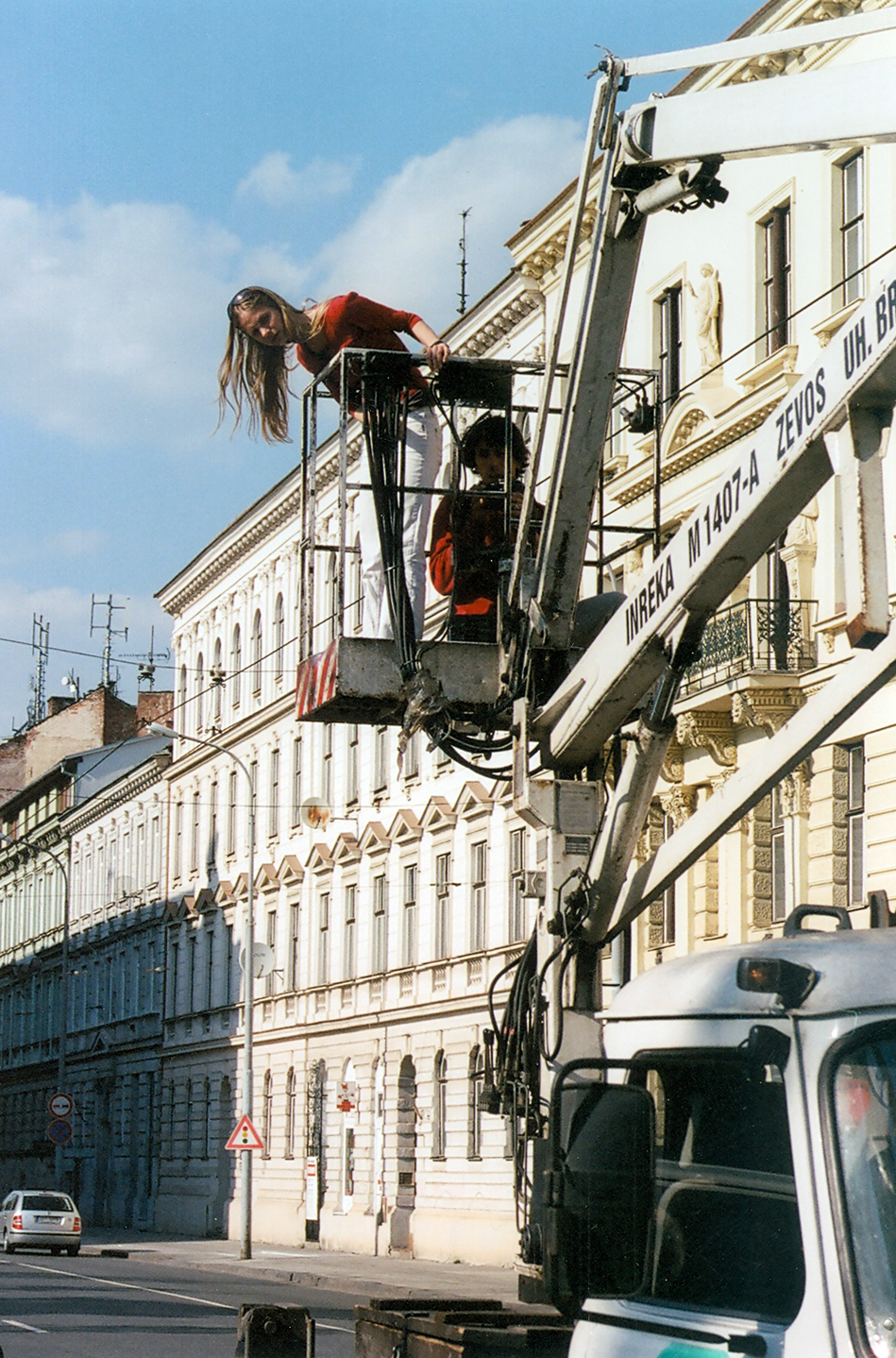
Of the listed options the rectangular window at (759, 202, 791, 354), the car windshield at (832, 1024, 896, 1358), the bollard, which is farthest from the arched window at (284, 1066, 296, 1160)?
the car windshield at (832, 1024, 896, 1358)

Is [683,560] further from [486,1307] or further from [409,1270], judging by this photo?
[409,1270]

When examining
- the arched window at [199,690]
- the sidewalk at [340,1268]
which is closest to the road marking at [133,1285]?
the sidewalk at [340,1268]

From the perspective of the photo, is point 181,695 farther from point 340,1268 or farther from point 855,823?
point 855,823

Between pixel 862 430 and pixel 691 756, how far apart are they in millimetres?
25498

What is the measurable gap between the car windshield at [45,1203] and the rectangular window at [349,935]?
Answer: 768cm

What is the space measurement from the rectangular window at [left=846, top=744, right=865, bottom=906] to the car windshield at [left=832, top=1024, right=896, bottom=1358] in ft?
74.8

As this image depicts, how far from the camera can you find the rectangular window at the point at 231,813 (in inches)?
2376

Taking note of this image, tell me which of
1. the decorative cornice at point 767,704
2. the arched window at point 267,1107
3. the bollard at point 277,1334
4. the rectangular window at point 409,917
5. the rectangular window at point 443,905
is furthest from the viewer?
the arched window at point 267,1107

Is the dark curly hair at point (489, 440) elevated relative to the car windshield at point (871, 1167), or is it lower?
elevated

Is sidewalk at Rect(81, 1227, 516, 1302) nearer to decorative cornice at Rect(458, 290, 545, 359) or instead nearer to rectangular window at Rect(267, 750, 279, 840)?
rectangular window at Rect(267, 750, 279, 840)

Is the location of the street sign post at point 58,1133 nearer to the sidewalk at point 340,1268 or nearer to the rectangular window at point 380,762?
the sidewalk at point 340,1268

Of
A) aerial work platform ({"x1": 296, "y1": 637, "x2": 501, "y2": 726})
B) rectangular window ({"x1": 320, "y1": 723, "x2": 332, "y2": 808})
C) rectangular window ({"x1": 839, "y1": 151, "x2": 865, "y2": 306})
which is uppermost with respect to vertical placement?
rectangular window ({"x1": 839, "y1": 151, "x2": 865, "y2": 306})

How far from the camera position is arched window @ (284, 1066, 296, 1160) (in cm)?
5203

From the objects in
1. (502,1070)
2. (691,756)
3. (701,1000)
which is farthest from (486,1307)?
(691,756)
